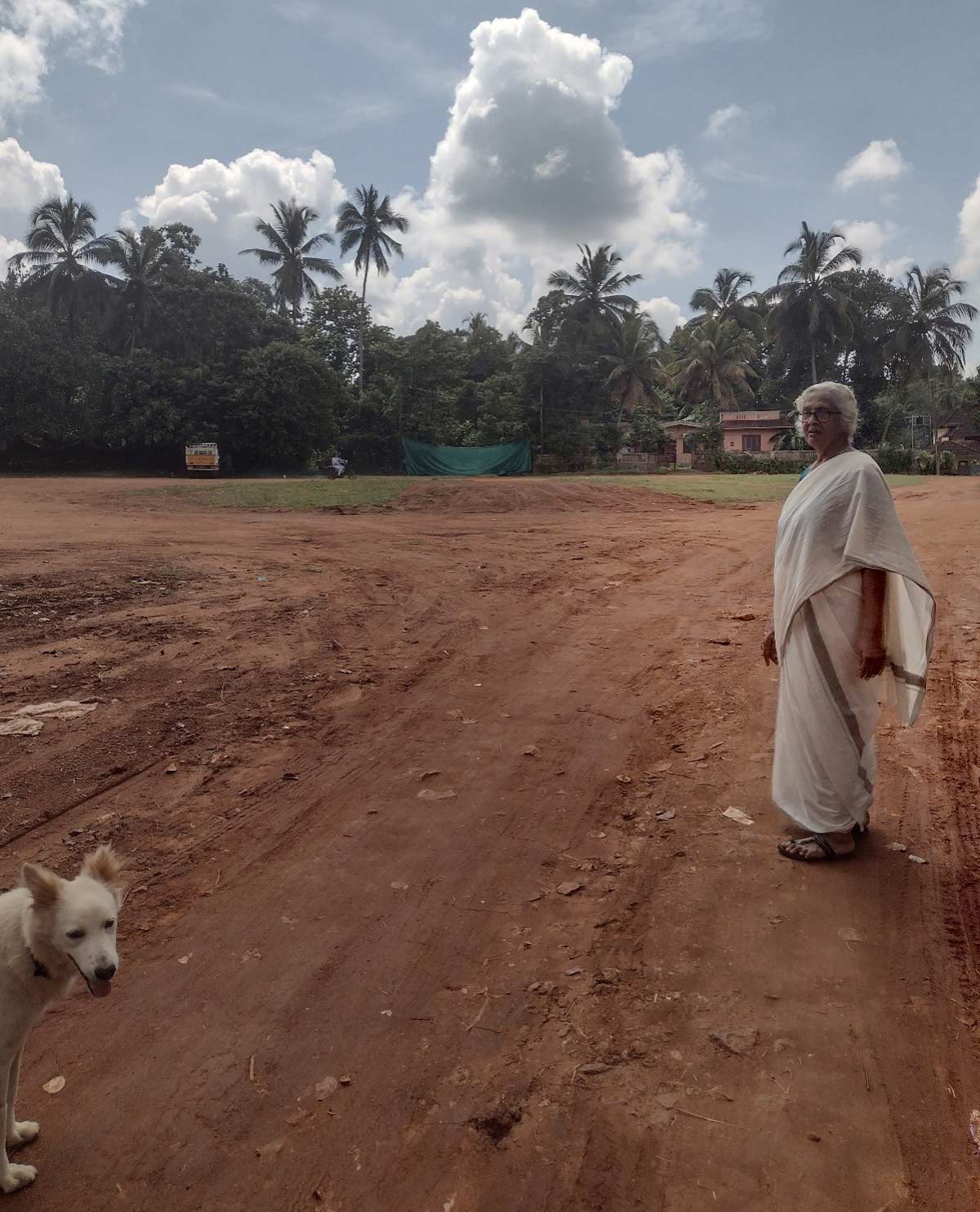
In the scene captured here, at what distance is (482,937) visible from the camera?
10.2 ft

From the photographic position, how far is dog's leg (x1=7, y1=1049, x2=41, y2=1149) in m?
2.17

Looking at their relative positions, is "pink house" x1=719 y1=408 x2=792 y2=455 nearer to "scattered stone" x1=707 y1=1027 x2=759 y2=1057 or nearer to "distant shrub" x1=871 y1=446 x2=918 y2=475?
"distant shrub" x1=871 y1=446 x2=918 y2=475

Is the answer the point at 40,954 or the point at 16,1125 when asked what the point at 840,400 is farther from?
the point at 16,1125

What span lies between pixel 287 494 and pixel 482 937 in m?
18.4

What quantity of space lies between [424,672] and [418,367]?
33549mm

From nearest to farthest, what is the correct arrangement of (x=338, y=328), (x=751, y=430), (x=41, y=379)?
(x=41, y=379) < (x=338, y=328) < (x=751, y=430)

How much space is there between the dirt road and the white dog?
39 centimetres

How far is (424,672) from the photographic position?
615 cm

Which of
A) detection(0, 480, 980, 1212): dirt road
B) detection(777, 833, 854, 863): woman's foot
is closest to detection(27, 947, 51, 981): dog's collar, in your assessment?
detection(0, 480, 980, 1212): dirt road

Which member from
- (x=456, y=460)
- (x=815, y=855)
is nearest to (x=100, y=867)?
(x=815, y=855)

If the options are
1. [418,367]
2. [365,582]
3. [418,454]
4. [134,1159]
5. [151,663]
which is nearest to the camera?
[134,1159]

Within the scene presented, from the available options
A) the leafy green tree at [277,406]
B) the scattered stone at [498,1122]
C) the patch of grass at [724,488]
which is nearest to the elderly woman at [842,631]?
the scattered stone at [498,1122]

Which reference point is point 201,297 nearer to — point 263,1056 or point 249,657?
point 249,657

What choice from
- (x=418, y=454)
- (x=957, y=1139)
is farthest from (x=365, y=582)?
(x=418, y=454)
